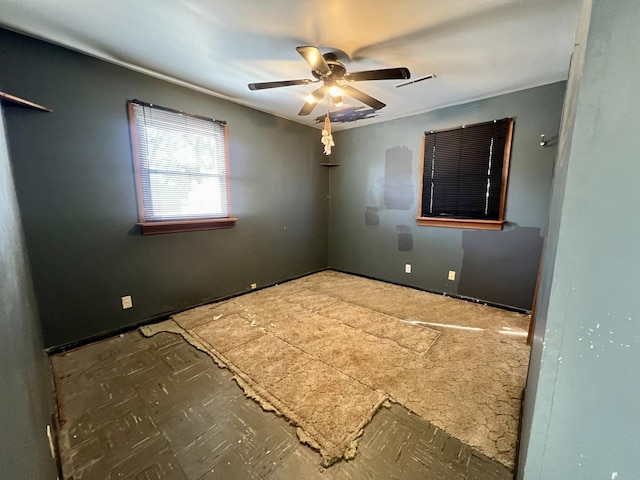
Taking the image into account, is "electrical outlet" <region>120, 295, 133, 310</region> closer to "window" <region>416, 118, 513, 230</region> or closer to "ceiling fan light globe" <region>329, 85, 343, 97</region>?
"ceiling fan light globe" <region>329, 85, 343, 97</region>

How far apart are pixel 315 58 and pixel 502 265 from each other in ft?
9.68

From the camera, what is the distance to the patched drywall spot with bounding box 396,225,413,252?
3.66 meters

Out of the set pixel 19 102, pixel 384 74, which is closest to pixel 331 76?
pixel 384 74

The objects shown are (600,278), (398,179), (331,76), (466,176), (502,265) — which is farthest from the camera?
(398,179)

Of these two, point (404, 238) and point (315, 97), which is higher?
point (315, 97)

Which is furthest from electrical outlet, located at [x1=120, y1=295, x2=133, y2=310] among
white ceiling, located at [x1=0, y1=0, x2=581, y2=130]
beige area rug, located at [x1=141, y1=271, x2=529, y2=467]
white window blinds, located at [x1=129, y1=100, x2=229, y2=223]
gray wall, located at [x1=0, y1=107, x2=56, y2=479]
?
white ceiling, located at [x1=0, y1=0, x2=581, y2=130]

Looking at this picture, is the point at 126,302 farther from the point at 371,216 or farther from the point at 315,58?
the point at 371,216

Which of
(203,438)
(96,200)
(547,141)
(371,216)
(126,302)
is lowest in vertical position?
(203,438)

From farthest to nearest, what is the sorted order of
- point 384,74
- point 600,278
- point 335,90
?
point 335,90, point 384,74, point 600,278

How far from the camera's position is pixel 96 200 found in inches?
87.0

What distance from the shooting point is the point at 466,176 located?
10.1ft

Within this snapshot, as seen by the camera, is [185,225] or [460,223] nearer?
[185,225]

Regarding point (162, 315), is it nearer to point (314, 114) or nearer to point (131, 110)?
point (131, 110)

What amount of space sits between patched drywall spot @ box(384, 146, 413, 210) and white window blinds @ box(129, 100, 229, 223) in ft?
7.47
